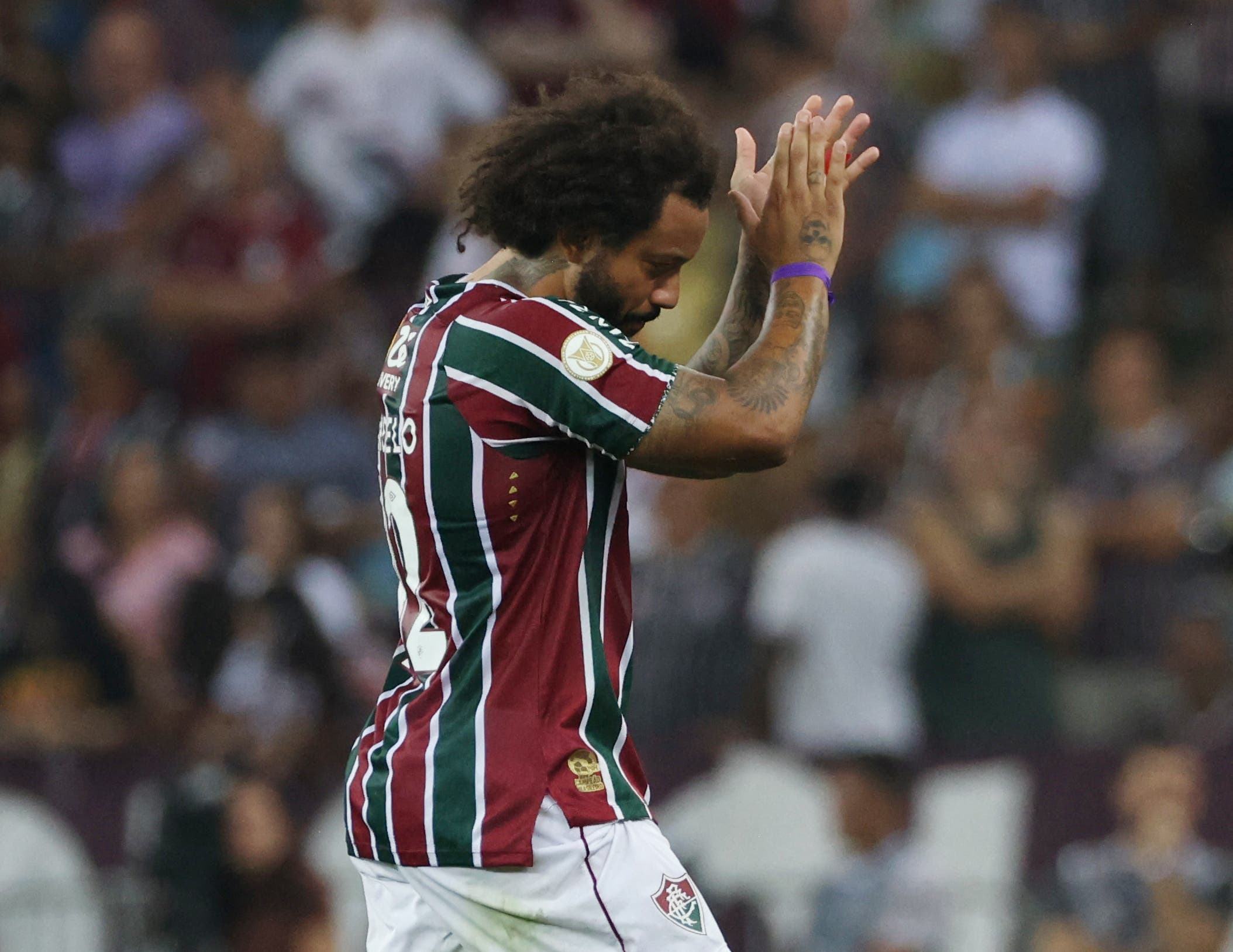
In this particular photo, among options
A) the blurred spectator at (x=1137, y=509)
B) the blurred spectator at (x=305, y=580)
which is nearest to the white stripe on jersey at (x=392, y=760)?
the blurred spectator at (x=305, y=580)

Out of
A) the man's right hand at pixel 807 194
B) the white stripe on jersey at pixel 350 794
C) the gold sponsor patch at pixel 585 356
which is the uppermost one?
the man's right hand at pixel 807 194

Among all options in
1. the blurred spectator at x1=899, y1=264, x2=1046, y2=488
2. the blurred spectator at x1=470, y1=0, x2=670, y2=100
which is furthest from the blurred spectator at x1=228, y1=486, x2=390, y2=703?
the blurred spectator at x1=470, y1=0, x2=670, y2=100

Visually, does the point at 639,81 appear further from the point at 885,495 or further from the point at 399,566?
the point at 885,495

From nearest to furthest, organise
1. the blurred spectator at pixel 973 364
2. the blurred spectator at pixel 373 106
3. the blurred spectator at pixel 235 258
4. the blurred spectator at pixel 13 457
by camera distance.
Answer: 1. the blurred spectator at pixel 973 364
2. the blurred spectator at pixel 13 457
3. the blurred spectator at pixel 235 258
4. the blurred spectator at pixel 373 106

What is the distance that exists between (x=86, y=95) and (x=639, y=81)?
8844 mm

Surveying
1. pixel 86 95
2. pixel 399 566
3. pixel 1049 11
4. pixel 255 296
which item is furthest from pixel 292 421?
pixel 399 566

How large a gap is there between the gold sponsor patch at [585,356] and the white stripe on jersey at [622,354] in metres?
0.02

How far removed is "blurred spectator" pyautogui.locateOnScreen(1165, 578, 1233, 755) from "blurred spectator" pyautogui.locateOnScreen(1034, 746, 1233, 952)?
373 millimetres

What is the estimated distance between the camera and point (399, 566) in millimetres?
4168

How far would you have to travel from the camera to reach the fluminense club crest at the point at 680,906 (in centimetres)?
392

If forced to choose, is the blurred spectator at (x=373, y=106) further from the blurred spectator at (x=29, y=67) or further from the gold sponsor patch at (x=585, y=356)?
the gold sponsor patch at (x=585, y=356)

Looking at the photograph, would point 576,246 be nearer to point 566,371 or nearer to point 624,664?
point 566,371

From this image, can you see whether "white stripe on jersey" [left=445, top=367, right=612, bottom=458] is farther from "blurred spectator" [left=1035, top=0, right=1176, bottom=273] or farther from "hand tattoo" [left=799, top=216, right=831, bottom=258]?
"blurred spectator" [left=1035, top=0, right=1176, bottom=273]

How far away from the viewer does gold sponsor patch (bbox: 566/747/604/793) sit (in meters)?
3.94
